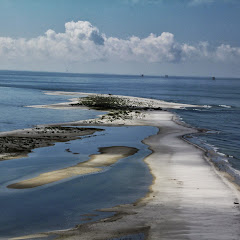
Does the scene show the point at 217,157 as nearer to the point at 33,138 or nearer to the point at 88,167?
the point at 88,167

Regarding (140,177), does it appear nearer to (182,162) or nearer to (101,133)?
(182,162)

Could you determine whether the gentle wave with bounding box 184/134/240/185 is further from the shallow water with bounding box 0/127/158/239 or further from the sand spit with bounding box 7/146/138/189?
the sand spit with bounding box 7/146/138/189

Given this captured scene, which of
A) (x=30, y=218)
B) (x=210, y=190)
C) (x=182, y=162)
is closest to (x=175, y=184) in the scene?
(x=210, y=190)

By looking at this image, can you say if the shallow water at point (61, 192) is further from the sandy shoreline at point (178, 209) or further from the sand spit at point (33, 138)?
the sand spit at point (33, 138)

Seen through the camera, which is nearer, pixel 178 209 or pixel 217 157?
pixel 178 209

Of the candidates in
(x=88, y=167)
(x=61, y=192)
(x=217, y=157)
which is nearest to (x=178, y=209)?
(x=61, y=192)

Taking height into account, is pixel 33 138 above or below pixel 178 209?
below

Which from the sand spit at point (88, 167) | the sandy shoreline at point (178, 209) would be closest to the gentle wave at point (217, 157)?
the sandy shoreline at point (178, 209)
